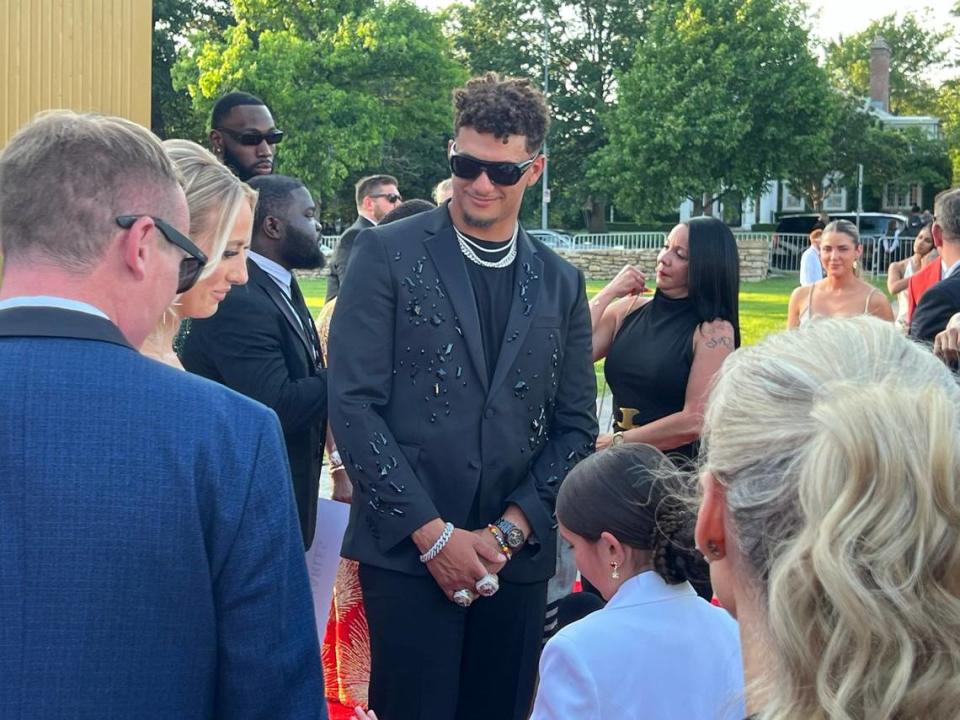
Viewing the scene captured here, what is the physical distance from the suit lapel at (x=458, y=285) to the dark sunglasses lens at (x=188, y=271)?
1.46 m

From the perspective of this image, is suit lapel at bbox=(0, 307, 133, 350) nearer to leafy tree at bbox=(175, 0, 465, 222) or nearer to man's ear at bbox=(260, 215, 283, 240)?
man's ear at bbox=(260, 215, 283, 240)

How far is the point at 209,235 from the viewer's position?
3.22 metres

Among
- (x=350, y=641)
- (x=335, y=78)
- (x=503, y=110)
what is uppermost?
(x=335, y=78)

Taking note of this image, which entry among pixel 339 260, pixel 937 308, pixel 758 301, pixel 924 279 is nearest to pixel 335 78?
pixel 758 301

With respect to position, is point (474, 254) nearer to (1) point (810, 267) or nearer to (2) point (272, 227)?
(2) point (272, 227)

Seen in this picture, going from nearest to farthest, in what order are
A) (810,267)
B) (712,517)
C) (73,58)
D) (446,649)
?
(712,517)
(446,649)
(73,58)
(810,267)

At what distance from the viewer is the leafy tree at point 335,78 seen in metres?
50.7

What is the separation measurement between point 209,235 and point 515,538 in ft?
4.20

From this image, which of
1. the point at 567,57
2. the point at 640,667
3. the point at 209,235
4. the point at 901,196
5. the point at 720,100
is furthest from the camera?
the point at 901,196

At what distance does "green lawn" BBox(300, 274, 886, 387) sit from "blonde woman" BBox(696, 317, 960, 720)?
12.8 metres

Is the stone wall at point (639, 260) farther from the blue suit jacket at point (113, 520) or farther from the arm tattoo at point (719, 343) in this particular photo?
the blue suit jacket at point (113, 520)

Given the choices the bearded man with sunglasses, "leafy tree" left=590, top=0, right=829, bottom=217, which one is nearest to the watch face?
the bearded man with sunglasses

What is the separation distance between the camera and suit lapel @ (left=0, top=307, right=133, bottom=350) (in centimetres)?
180

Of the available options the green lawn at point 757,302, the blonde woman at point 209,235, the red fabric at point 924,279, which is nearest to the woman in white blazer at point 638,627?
the blonde woman at point 209,235
